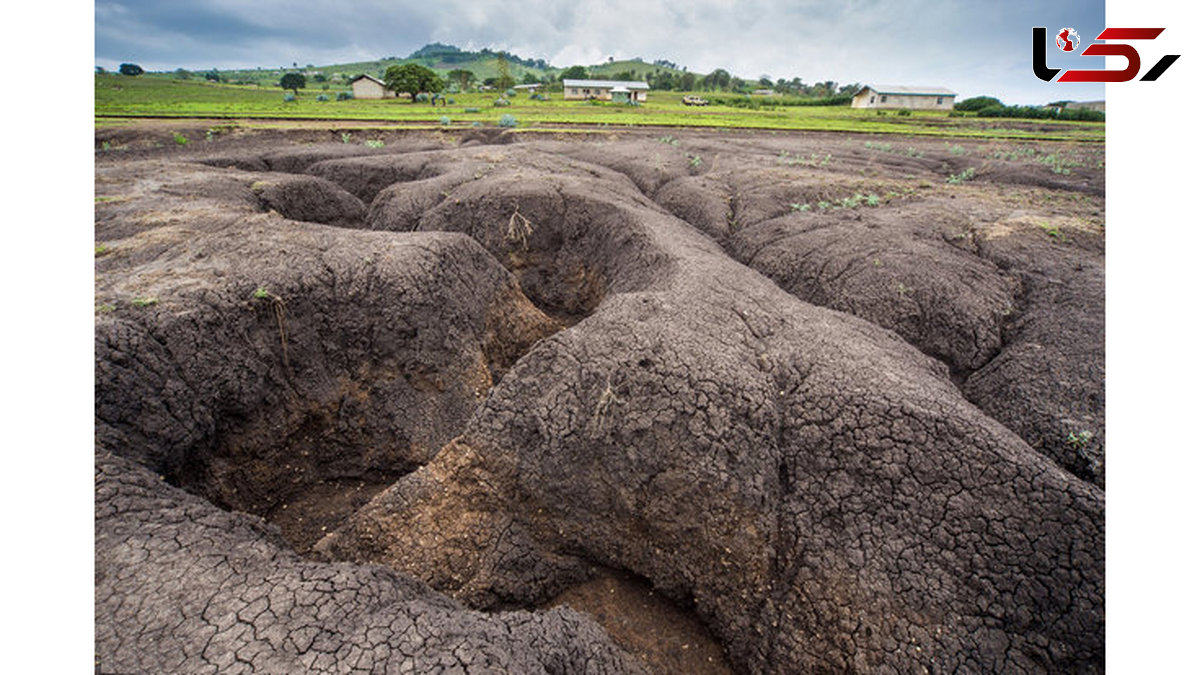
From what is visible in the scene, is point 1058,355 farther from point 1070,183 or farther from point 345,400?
point 1070,183

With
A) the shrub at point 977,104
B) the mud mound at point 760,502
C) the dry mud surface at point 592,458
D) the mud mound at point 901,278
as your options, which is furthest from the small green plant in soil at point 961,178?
the shrub at point 977,104

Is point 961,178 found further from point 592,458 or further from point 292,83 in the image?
point 292,83

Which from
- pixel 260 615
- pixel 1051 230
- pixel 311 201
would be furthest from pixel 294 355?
pixel 1051 230

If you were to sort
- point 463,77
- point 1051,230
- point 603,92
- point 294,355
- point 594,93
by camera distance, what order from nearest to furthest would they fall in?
point 294,355 < point 1051,230 < point 603,92 < point 594,93 < point 463,77

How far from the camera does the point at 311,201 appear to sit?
14281 mm

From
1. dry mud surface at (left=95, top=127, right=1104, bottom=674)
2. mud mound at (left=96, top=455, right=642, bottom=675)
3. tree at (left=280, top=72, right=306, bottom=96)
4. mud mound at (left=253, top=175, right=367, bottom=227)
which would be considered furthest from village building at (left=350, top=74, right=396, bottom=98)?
mud mound at (left=96, top=455, right=642, bottom=675)

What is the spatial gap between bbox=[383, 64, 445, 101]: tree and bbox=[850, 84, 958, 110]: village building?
52638 mm

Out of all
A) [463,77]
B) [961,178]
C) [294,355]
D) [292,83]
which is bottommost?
[294,355]

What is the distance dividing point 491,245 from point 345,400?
5543 mm

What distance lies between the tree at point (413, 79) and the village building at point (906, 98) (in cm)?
5264

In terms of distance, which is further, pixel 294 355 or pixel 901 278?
pixel 901 278

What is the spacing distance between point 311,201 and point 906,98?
71072mm

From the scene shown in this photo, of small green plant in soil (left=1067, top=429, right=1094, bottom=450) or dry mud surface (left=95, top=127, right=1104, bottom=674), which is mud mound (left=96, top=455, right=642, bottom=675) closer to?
dry mud surface (left=95, top=127, right=1104, bottom=674)
